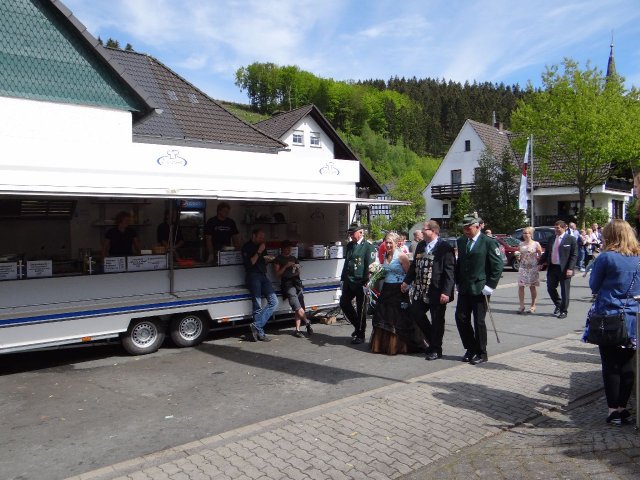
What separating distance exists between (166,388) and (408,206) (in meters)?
37.3

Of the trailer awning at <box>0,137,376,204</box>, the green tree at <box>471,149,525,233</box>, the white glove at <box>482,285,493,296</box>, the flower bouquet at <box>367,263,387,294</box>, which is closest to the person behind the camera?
the trailer awning at <box>0,137,376,204</box>

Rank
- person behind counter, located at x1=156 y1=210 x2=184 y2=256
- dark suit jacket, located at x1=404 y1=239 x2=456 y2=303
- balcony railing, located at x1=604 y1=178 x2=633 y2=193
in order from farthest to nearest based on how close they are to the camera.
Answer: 1. balcony railing, located at x1=604 y1=178 x2=633 y2=193
2. person behind counter, located at x1=156 y1=210 x2=184 y2=256
3. dark suit jacket, located at x1=404 y1=239 x2=456 y2=303

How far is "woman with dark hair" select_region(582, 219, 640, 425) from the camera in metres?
4.74

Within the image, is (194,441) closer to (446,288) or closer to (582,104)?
(446,288)

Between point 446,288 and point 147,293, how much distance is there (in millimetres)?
4239

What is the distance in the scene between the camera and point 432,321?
24.5ft

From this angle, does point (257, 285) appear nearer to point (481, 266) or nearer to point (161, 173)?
point (161, 173)

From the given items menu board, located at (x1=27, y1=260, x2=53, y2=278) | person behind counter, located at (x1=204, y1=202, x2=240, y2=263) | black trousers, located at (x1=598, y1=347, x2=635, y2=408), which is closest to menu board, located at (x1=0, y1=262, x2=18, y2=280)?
menu board, located at (x1=27, y1=260, x2=53, y2=278)

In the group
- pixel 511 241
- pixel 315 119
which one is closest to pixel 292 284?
pixel 511 241

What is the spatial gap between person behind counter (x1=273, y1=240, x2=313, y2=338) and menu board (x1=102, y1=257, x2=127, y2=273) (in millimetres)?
2524

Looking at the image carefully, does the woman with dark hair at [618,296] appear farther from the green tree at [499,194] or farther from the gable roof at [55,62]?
the green tree at [499,194]

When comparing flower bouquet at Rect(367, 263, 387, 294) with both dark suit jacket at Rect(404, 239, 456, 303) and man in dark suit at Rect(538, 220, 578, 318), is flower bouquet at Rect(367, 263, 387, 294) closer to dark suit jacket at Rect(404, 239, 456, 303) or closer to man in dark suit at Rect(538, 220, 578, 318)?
dark suit jacket at Rect(404, 239, 456, 303)

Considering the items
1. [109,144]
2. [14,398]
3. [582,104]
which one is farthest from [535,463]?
[582,104]

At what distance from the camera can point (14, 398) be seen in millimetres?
6141
